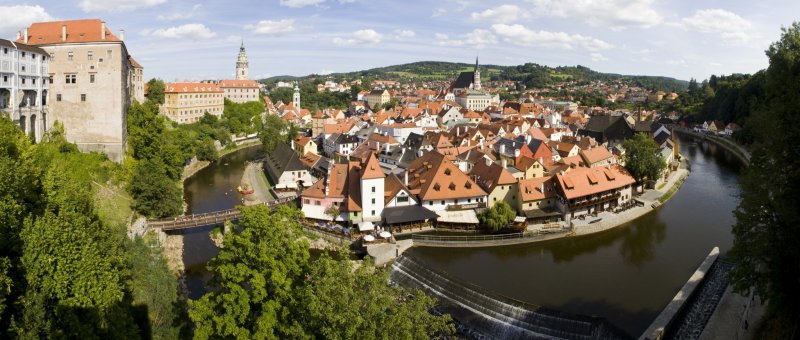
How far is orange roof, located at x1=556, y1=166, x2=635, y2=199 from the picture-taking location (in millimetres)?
26859

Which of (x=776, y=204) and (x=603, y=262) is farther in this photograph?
(x=603, y=262)

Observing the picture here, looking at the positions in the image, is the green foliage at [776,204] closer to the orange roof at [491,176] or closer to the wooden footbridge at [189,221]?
the orange roof at [491,176]

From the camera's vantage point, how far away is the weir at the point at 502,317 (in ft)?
50.6

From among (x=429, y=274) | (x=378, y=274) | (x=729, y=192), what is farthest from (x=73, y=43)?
(x=729, y=192)

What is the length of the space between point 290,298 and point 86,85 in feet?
83.1

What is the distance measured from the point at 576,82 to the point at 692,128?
321ft

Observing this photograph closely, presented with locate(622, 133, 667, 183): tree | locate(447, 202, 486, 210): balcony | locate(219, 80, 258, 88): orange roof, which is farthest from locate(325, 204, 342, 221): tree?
locate(219, 80, 258, 88): orange roof

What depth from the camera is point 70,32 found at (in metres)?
29.5

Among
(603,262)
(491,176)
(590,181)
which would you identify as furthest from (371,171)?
(590,181)

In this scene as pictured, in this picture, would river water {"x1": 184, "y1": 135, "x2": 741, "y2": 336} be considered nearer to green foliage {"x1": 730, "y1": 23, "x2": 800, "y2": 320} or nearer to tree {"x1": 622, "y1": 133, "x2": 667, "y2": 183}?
tree {"x1": 622, "y1": 133, "x2": 667, "y2": 183}

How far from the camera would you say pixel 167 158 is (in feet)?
104

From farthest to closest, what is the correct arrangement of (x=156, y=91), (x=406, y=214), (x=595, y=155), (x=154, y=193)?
(x=156, y=91)
(x=595, y=155)
(x=406, y=214)
(x=154, y=193)

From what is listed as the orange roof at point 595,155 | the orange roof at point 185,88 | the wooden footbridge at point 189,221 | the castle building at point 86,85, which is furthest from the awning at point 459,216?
the orange roof at point 185,88

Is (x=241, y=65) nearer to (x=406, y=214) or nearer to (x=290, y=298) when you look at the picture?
(x=406, y=214)
